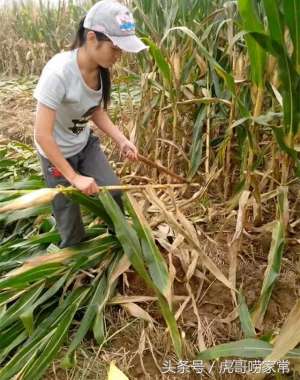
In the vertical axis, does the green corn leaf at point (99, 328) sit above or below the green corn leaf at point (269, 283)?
below

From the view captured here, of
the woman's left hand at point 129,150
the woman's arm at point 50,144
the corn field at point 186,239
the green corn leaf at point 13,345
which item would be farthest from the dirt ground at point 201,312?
the woman's arm at point 50,144

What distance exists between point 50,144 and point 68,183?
0.25 meters

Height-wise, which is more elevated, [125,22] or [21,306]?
[125,22]

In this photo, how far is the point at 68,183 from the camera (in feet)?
5.41

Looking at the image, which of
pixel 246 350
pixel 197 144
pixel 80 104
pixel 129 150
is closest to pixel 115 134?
pixel 129 150

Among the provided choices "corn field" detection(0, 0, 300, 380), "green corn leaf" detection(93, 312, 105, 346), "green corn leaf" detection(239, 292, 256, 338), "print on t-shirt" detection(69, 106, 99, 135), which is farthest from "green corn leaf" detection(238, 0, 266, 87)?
"green corn leaf" detection(93, 312, 105, 346)

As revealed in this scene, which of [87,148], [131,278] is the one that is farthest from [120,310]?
[87,148]

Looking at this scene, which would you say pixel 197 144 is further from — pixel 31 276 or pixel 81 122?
pixel 31 276

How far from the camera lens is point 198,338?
142cm

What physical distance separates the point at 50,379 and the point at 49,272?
0.34 m

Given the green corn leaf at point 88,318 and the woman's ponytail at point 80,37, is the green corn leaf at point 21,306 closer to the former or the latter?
the green corn leaf at point 88,318

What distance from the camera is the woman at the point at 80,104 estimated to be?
1.40 metres

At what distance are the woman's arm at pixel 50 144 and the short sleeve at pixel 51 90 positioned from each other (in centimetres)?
2

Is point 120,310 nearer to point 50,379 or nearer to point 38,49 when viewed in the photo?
point 50,379
